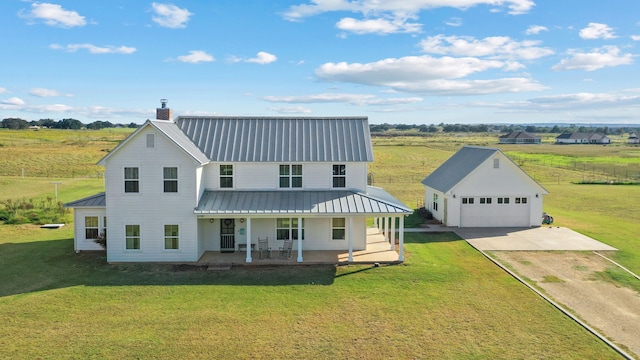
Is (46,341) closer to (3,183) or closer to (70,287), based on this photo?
(70,287)

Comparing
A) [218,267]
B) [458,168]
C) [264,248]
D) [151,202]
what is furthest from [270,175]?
[458,168]

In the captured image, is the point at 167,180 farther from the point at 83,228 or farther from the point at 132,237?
the point at 83,228

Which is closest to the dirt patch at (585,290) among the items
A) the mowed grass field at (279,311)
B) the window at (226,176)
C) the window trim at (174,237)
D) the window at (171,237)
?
the mowed grass field at (279,311)

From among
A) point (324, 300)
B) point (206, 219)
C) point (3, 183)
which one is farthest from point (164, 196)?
point (3, 183)

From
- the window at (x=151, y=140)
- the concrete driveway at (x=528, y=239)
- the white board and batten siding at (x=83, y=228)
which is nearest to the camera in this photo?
the window at (x=151, y=140)

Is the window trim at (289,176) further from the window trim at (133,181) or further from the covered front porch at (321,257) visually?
the window trim at (133,181)

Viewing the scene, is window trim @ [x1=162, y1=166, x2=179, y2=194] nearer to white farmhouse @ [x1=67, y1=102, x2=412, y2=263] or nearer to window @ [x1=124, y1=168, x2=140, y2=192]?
white farmhouse @ [x1=67, y1=102, x2=412, y2=263]
